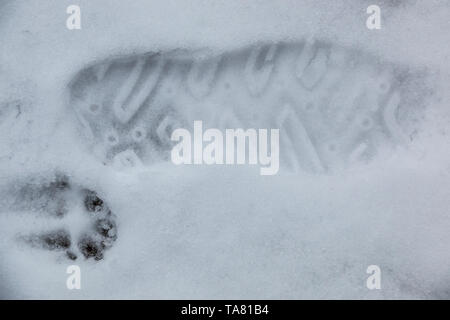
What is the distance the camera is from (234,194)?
3.97 feet

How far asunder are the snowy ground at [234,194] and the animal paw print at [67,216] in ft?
0.05

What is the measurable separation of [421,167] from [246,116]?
0.41m

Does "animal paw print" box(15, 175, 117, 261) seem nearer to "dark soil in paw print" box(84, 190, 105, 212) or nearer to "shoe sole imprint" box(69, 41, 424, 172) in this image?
"dark soil in paw print" box(84, 190, 105, 212)

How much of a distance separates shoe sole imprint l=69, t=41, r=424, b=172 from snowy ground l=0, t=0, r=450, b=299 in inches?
1.1

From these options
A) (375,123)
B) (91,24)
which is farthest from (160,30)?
(375,123)

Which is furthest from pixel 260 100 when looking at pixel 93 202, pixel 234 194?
pixel 93 202

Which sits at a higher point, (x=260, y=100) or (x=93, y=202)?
(x=260, y=100)

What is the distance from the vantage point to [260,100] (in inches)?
48.1

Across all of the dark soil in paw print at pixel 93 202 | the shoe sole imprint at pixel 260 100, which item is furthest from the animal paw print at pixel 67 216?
the shoe sole imprint at pixel 260 100

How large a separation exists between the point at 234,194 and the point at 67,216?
38 cm

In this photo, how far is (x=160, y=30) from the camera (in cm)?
120

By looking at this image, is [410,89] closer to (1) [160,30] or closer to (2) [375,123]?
(2) [375,123]

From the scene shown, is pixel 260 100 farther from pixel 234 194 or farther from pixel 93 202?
pixel 93 202

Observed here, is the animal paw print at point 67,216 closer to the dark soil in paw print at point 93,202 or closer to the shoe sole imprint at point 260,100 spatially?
the dark soil in paw print at point 93,202
